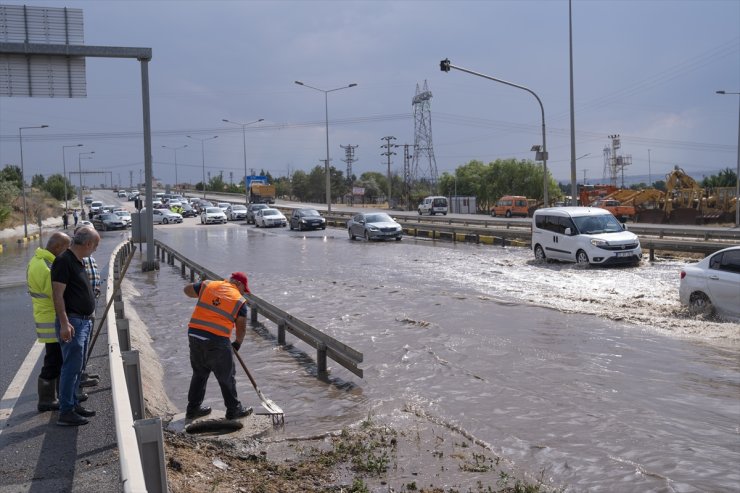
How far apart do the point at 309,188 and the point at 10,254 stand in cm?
8824

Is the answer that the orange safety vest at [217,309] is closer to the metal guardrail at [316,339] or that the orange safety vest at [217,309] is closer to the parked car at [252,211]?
the metal guardrail at [316,339]

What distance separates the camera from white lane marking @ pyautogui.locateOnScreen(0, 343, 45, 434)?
6.84 meters

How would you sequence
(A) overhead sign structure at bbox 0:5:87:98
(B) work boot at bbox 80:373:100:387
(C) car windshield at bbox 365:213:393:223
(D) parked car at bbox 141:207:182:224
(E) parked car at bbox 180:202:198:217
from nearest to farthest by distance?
(B) work boot at bbox 80:373:100:387, (A) overhead sign structure at bbox 0:5:87:98, (C) car windshield at bbox 365:213:393:223, (D) parked car at bbox 141:207:182:224, (E) parked car at bbox 180:202:198:217

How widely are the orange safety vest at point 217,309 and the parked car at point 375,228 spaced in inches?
1088

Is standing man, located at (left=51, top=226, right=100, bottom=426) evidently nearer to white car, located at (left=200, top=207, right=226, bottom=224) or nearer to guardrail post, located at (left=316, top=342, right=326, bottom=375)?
guardrail post, located at (left=316, top=342, right=326, bottom=375)

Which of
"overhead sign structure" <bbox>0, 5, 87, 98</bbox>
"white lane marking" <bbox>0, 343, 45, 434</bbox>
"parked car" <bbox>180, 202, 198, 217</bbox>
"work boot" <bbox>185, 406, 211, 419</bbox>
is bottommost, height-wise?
"work boot" <bbox>185, 406, 211, 419</bbox>

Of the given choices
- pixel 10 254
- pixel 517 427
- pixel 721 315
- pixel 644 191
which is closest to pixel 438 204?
pixel 644 191

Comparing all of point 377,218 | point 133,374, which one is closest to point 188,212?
point 377,218

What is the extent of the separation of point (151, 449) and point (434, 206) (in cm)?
5992

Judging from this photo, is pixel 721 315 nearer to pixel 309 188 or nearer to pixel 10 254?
pixel 10 254

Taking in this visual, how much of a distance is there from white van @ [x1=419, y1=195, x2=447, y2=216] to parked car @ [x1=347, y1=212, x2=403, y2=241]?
87.3 ft

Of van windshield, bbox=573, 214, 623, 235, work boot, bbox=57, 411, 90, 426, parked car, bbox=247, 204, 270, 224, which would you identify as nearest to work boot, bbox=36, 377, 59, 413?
work boot, bbox=57, 411, 90, 426

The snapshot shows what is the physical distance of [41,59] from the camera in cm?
1892

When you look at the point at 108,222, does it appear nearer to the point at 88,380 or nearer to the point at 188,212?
the point at 188,212
